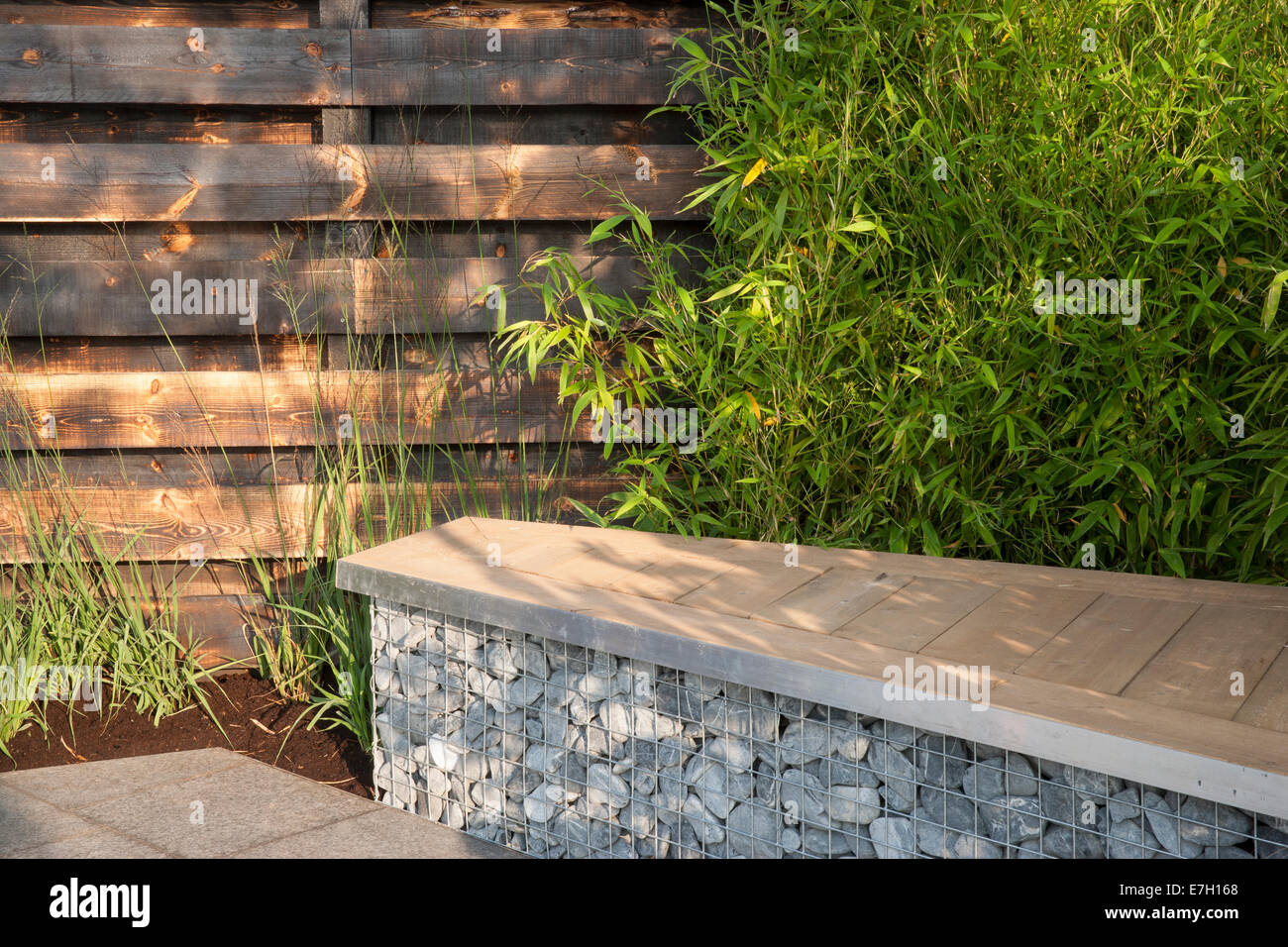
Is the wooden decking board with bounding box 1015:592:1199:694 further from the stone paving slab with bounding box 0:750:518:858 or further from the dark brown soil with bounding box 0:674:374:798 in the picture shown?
the dark brown soil with bounding box 0:674:374:798

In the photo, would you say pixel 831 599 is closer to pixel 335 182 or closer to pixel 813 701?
pixel 813 701

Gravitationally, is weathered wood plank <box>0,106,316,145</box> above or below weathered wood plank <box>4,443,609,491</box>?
above

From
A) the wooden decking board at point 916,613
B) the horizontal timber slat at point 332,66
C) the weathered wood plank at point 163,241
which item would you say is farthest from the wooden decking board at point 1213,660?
the weathered wood plank at point 163,241

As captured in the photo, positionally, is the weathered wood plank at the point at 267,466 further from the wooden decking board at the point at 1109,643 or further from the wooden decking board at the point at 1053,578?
the wooden decking board at the point at 1109,643

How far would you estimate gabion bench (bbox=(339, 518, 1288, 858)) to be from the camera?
137 centimetres

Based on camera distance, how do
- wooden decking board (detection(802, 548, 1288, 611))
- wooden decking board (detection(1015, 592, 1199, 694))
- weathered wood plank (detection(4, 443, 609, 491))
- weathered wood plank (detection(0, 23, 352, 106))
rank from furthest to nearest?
1. weathered wood plank (detection(4, 443, 609, 491))
2. weathered wood plank (detection(0, 23, 352, 106))
3. wooden decking board (detection(802, 548, 1288, 611))
4. wooden decking board (detection(1015, 592, 1199, 694))

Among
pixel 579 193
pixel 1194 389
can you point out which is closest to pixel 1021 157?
pixel 1194 389

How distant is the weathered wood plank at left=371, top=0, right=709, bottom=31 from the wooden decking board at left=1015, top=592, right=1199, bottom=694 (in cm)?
197

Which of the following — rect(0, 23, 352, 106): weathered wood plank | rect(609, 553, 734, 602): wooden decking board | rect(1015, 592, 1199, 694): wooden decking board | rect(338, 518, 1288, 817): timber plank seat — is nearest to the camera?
rect(338, 518, 1288, 817): timber plank seat

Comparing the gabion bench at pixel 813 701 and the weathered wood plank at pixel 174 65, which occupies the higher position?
the weathered wood plank at pixel 174 65

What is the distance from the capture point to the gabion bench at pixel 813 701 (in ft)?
4.49

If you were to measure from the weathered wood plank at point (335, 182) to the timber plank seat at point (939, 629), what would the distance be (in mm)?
986

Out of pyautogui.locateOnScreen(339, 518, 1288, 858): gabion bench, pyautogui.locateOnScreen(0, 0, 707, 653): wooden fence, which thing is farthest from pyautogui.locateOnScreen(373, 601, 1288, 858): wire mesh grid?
pyautogui.locateOnScreen(0, 0, 707, 653): wooden fence
